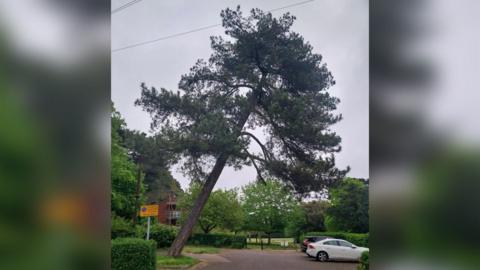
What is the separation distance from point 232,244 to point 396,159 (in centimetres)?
1134

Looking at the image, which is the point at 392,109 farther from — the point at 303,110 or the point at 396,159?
the point at 303,110

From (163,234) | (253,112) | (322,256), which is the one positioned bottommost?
(322,256)

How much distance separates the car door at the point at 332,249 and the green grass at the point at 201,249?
357cm

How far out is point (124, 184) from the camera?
7.89m

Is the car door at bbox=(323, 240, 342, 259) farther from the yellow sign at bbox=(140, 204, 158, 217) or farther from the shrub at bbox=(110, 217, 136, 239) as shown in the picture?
the shrub at bbox=(110, 217, 136, 239)

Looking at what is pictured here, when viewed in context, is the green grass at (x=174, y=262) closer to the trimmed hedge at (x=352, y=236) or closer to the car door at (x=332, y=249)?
the car door at (x=332, y=249)

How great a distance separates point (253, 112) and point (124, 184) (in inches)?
136

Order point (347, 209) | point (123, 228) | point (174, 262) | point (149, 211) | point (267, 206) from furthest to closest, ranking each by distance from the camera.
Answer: point (267, 206), point (123, 228), point (174, 262), point (149, 211), point (347, 209)

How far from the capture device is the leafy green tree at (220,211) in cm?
877

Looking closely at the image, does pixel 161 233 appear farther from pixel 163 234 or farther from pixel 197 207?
pixel 197 207

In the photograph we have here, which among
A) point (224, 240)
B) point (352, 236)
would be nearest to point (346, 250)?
point (352, 236)

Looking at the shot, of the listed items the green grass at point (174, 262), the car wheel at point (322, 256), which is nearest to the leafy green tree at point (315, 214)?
the car wheel at point (322, 256)

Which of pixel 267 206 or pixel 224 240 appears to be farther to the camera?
pixel 224 240

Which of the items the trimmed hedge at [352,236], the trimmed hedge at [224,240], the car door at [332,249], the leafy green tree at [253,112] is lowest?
the trimmed hedge at [224,240]
